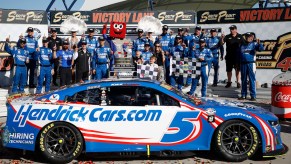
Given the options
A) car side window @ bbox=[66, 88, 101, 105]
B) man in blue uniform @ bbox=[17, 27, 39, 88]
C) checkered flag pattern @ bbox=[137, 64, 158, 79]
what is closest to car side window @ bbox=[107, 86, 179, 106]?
car side window @ bbox=[66, 88, 101, 105]

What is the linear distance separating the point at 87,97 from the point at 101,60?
493 cm

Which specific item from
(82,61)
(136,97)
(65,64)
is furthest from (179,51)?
(136,97)

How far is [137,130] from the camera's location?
5.52m

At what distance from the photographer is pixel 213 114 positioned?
5535 mm

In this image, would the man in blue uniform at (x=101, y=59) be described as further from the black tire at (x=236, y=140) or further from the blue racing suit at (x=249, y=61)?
the black tire at (x=236, y=140)

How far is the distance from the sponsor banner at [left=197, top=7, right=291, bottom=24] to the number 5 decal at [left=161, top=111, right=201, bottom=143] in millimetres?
9617

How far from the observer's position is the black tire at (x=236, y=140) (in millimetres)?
5516

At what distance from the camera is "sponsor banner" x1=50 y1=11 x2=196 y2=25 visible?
14547mm

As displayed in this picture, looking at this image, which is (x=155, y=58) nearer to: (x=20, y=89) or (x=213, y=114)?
(x=20, y=89)

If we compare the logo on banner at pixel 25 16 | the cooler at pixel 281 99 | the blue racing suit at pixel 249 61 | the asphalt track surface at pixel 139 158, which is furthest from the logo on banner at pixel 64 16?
the asphalt track surface at pixel 139 158

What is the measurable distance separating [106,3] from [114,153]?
28.6 meters

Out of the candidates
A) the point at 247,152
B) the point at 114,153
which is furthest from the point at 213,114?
the point at 114,153

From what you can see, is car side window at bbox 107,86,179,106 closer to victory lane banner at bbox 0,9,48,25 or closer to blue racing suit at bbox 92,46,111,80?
blue racing suit at bbox 92,46,111,80

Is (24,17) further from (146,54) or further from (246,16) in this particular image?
(246,16)
